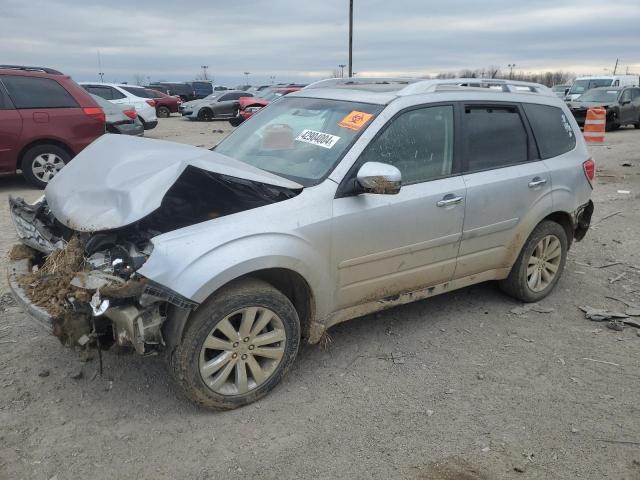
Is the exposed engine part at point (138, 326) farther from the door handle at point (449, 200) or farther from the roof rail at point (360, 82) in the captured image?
the roof rail at point (360, 82)

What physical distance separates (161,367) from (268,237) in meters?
1.23

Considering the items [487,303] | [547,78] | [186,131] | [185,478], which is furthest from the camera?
[547,78]

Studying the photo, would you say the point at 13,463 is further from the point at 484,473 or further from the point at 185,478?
the point at 484,473

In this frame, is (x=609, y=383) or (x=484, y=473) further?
(x=609, y=383)

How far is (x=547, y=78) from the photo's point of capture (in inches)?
3031

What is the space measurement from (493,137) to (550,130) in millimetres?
753

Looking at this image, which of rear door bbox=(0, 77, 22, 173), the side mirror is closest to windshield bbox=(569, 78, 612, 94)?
rear door bbox=(0, 77, 22, 173)

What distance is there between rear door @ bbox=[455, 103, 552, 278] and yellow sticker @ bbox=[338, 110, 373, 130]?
826 mm

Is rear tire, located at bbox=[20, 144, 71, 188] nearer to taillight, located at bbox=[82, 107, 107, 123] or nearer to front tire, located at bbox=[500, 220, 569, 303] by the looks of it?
taillight, located at bbox=[82, 107, 107, 123]

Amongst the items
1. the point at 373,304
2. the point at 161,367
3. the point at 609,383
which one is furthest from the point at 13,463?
the point at 609,383

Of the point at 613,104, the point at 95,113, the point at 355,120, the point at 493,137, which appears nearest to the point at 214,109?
the point at 613,104

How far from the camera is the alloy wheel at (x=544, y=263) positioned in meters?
4.57

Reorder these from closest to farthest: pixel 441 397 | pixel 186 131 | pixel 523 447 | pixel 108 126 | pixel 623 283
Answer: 1. pixel 523 447
2. pixel 441 397
3. pixel 623 283
4. pixel 108 126
5. pixel 186 131

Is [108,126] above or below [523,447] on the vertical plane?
above
